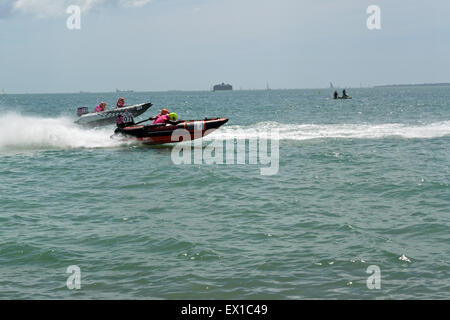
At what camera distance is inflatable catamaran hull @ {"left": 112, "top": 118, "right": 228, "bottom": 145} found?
72.4 feet

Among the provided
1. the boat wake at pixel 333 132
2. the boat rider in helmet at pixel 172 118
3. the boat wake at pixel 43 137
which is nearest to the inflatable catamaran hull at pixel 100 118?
the boat wake at pixel 43 137

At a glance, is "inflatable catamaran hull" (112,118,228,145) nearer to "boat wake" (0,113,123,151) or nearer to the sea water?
"boat wake" (0,113,123,151)

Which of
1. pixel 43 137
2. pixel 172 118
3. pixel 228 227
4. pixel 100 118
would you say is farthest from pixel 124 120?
pixel 228 227

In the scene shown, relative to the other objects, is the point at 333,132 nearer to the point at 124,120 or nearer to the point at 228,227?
the point at 124,120

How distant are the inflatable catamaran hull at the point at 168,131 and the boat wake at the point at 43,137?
3.65ft

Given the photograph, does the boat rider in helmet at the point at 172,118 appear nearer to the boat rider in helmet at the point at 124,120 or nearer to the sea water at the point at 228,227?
the boat rider in helmet at the point at 124,120

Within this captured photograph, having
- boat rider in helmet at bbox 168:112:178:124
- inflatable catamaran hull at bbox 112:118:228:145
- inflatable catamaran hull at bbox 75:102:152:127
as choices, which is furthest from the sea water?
inflatable catamaran hull at bbox 75:102:152:127

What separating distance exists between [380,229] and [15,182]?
1120 cm

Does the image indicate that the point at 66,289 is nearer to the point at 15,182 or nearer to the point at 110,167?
the point at 15,182

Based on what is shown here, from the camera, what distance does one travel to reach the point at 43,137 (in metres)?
24.7

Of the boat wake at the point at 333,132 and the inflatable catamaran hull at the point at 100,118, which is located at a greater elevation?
the inflatable catamaran hull at the point at 100,118

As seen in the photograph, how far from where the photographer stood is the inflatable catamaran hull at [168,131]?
22078 millimetres

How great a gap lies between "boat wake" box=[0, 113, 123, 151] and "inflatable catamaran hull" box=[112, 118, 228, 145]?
3.65 ft

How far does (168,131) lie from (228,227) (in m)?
12.5
